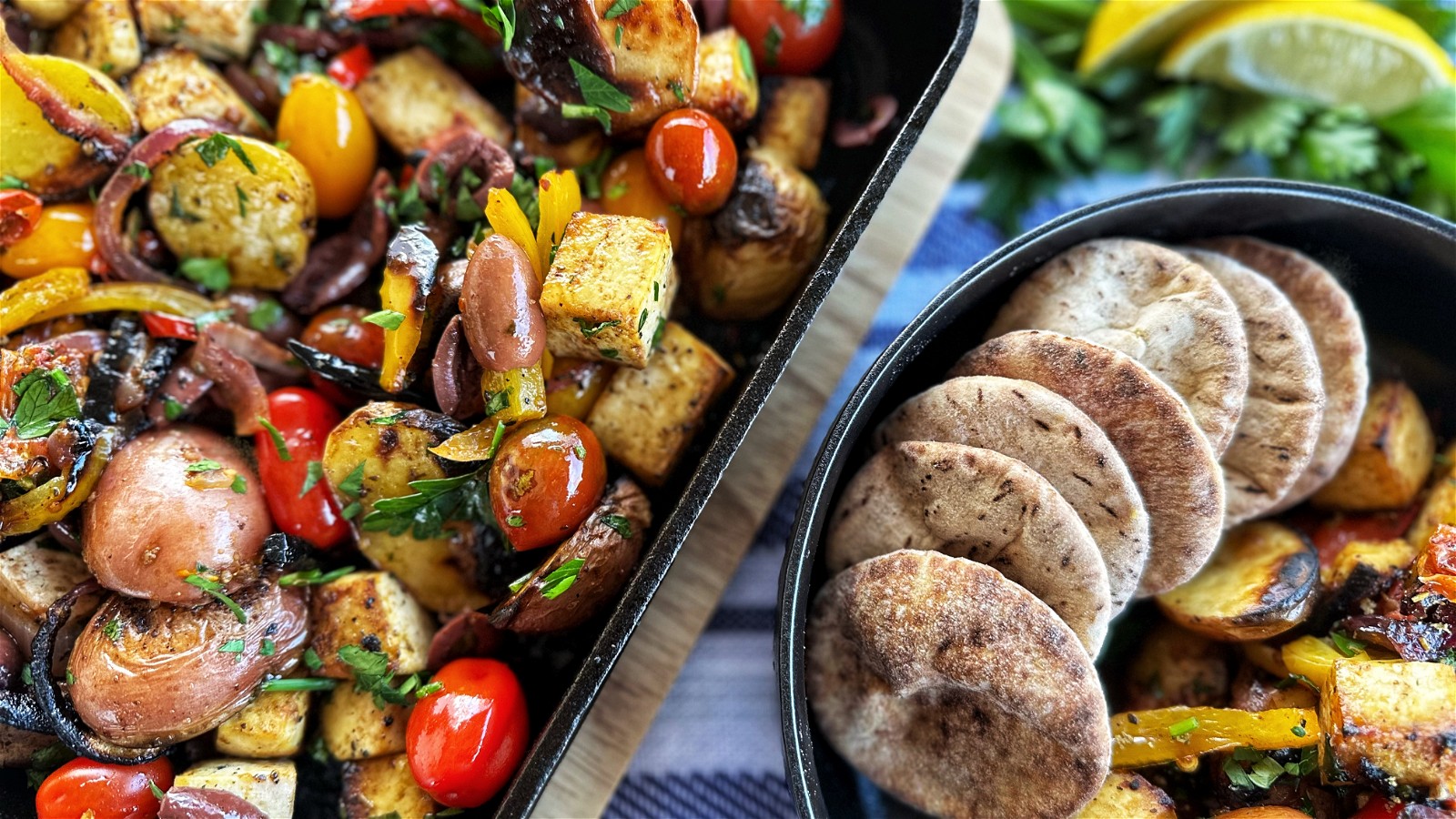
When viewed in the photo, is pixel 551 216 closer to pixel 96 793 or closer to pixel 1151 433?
pixel 1151 433

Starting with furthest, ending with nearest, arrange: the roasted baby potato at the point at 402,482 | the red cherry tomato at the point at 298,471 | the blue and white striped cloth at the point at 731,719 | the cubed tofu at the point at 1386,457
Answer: the blue and white striped cloth at the point at 731,719 < the cubed tofu at the point at 1386,457 < the red cherry tomato at the point at 298,471 < the roasted baby potato at the point at 402,482

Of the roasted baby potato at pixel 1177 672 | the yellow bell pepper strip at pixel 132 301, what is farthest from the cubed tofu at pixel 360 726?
the roasted baby potato at pixel 1177 672

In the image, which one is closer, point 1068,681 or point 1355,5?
point 1068,681

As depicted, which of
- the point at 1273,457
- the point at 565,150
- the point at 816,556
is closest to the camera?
the point at 1273,457

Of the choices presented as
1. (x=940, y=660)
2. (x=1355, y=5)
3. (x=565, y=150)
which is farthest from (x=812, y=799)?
(x=1355, y=5)

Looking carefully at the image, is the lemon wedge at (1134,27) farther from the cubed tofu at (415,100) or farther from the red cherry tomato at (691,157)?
the cubed tofu at (415,100)

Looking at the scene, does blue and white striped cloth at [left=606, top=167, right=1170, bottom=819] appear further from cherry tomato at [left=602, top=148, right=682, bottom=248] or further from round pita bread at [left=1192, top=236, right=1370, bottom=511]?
round pita bread at [left=1192, top=236, right=1370, bottom=511]

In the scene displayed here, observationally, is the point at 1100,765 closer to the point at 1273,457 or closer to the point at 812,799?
the point at 812,799
